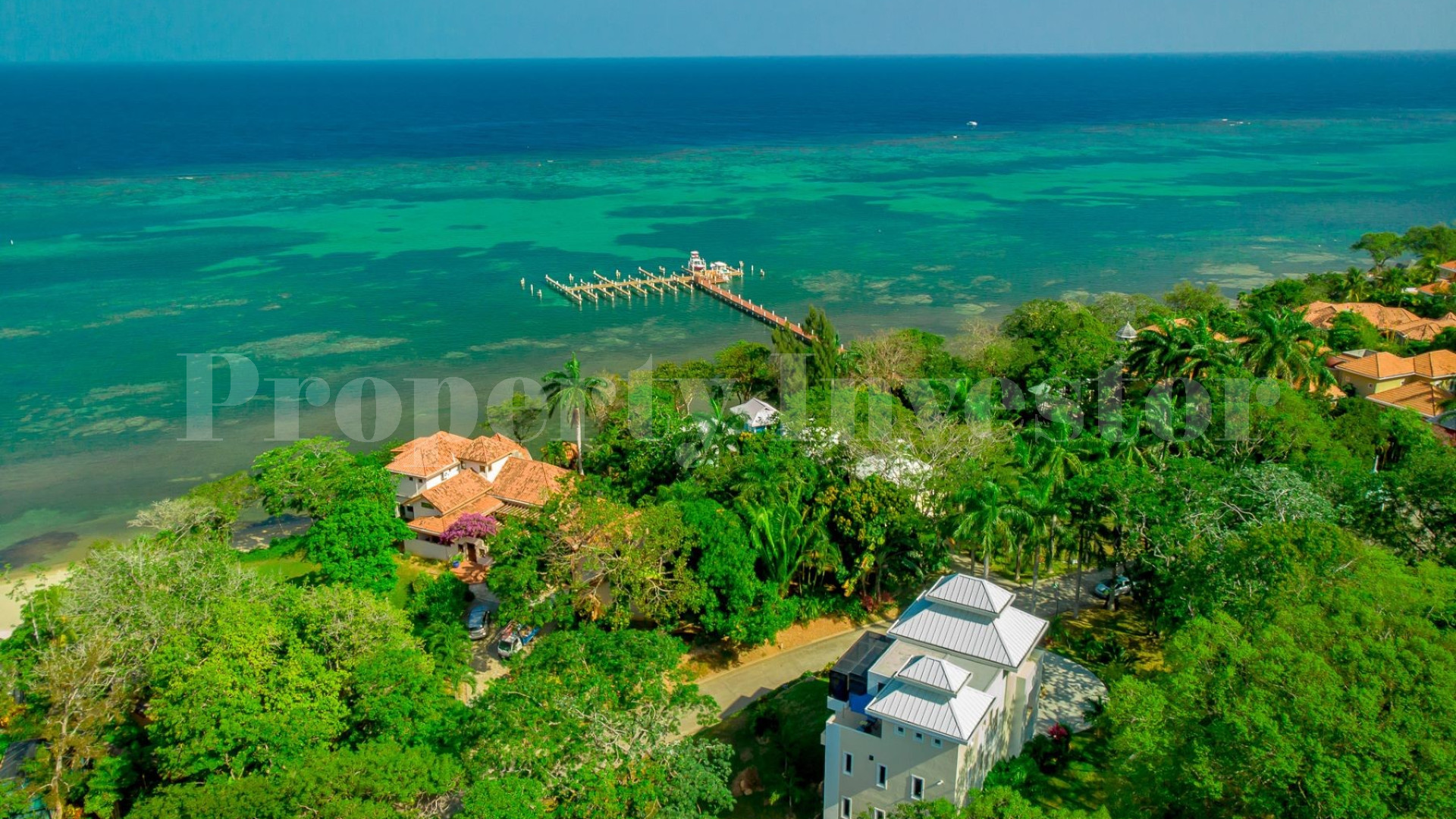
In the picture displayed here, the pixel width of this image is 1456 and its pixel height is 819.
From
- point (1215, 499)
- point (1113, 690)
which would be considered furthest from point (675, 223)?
point (1113, 690)

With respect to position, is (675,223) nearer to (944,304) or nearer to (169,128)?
(944,304)

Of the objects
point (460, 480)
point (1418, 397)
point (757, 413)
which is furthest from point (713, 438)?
point (1418, 397)

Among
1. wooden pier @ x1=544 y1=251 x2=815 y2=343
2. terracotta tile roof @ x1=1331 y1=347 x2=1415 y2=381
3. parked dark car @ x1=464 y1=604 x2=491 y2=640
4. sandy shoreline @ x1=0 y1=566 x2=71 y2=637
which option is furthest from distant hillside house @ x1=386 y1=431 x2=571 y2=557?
terracotta tile roof @ x1=1331 y1=347 x2=1415 y2=381

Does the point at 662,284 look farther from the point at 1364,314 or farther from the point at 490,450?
the point at 1364,314

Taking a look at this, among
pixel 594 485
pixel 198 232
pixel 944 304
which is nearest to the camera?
pixel 594 485

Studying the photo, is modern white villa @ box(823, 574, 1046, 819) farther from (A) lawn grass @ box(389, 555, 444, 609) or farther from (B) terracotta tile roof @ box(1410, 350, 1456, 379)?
(B) terracotta tile roof @ box(1410, 350, 1456, 379)

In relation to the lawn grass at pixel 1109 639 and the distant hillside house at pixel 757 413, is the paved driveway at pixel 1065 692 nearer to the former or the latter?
the lawn grass at pixel 1109 639
